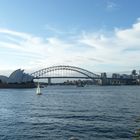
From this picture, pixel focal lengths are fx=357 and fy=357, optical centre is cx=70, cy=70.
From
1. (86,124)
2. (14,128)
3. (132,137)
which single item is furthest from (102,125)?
(14,128)

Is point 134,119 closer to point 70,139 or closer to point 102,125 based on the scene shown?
point 102,125

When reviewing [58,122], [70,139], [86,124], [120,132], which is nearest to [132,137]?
[120,132]

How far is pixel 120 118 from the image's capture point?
46.6 meters

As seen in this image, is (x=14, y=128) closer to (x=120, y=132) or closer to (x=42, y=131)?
(x=42, y=131)

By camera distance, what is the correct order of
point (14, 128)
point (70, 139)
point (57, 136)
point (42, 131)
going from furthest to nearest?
point (14, 128) < point (42, 131) < point (57, 136) < point (70, 139)

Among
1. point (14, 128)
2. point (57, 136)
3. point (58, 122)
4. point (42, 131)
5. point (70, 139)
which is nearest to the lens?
Result: point (70, 139)

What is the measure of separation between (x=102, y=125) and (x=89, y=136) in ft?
21.8

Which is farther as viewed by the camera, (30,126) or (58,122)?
(58,122)

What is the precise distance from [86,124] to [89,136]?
7.25 metres

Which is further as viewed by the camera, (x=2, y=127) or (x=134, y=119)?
(x=134, y=119)

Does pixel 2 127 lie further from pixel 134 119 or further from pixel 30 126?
pixel 134 119

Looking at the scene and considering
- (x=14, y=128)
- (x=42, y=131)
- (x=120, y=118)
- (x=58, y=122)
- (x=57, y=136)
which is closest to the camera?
(x=57, y=136)

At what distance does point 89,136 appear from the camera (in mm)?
33938

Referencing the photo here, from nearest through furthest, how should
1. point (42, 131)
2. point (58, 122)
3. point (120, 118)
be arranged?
point (42, 131) → point (58, 122) → point (120, 118)
